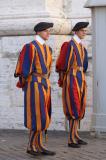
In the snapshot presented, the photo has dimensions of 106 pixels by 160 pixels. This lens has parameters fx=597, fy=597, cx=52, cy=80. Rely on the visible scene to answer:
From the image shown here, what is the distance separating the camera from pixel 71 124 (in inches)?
301

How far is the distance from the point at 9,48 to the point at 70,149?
86.1 inches

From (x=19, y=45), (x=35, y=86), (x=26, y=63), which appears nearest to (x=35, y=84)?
(x=35, y=86)

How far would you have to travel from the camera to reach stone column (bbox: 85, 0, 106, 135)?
8.16 metres

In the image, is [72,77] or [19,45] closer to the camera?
[72,77]

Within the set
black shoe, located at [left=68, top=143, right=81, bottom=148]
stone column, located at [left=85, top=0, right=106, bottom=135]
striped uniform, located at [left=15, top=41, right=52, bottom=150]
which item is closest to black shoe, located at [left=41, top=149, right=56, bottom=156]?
striped uniform, located at [left=15, top=41, right=52, bottom=150]

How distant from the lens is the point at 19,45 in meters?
8.84

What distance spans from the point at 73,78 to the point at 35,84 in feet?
2.70

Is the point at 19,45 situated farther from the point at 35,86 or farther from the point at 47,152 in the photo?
the point at 47,152

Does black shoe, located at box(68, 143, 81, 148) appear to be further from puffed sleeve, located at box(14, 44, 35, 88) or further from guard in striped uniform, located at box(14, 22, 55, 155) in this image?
puffed sleeve, located at box(14, 44, 35, 88)

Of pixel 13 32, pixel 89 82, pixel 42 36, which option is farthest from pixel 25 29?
pixel 42 36

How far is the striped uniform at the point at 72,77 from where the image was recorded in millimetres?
7504

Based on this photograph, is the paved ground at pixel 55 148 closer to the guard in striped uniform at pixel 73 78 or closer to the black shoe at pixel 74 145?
the black shoe at pixel 74 145

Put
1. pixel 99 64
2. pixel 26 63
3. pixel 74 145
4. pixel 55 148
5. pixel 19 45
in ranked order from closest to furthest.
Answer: pixel 26 63
pixel 55 148
pixel 74 145
pixel 99 64
pixel 19 45

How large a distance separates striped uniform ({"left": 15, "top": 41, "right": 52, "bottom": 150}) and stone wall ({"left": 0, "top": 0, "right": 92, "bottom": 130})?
186cm
